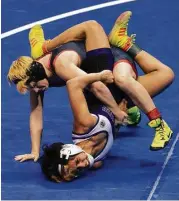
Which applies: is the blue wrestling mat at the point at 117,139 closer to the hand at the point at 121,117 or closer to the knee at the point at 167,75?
the hand at the point at 121,117

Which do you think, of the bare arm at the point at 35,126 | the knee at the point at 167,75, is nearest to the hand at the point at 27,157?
the bare arm at the point at 35,126

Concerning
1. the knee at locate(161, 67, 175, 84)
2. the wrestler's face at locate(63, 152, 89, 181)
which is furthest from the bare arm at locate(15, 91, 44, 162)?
the knee at locate(161, 67, 175, 84)

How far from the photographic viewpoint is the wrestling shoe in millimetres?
9203

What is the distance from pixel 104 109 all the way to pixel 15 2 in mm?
4225

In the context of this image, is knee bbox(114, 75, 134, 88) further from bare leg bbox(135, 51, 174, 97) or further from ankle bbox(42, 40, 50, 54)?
ankle bbox(42, 40, 50, 54)

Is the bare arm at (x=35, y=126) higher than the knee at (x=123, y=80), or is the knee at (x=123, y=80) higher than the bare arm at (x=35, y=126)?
the knee at (x=123, y=80)

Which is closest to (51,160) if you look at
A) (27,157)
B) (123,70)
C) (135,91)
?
(27,157)

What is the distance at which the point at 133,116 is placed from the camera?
30.2 feet

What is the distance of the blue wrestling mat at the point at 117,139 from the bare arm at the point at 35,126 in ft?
0.22

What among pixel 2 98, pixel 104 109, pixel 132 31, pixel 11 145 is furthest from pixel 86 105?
pixel 132 31

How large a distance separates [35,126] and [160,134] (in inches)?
45.0

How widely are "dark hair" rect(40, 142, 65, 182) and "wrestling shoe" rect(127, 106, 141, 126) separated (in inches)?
46.5

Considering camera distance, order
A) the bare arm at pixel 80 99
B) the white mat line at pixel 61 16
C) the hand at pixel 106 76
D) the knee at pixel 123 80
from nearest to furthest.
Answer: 1. the bare arm at pixel 80 99
2. the hand at pixel 106 76
3. the knee at pixel 123 80
4. the white mat line at pixel 61 16

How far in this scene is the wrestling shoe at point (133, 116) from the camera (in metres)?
9.20
